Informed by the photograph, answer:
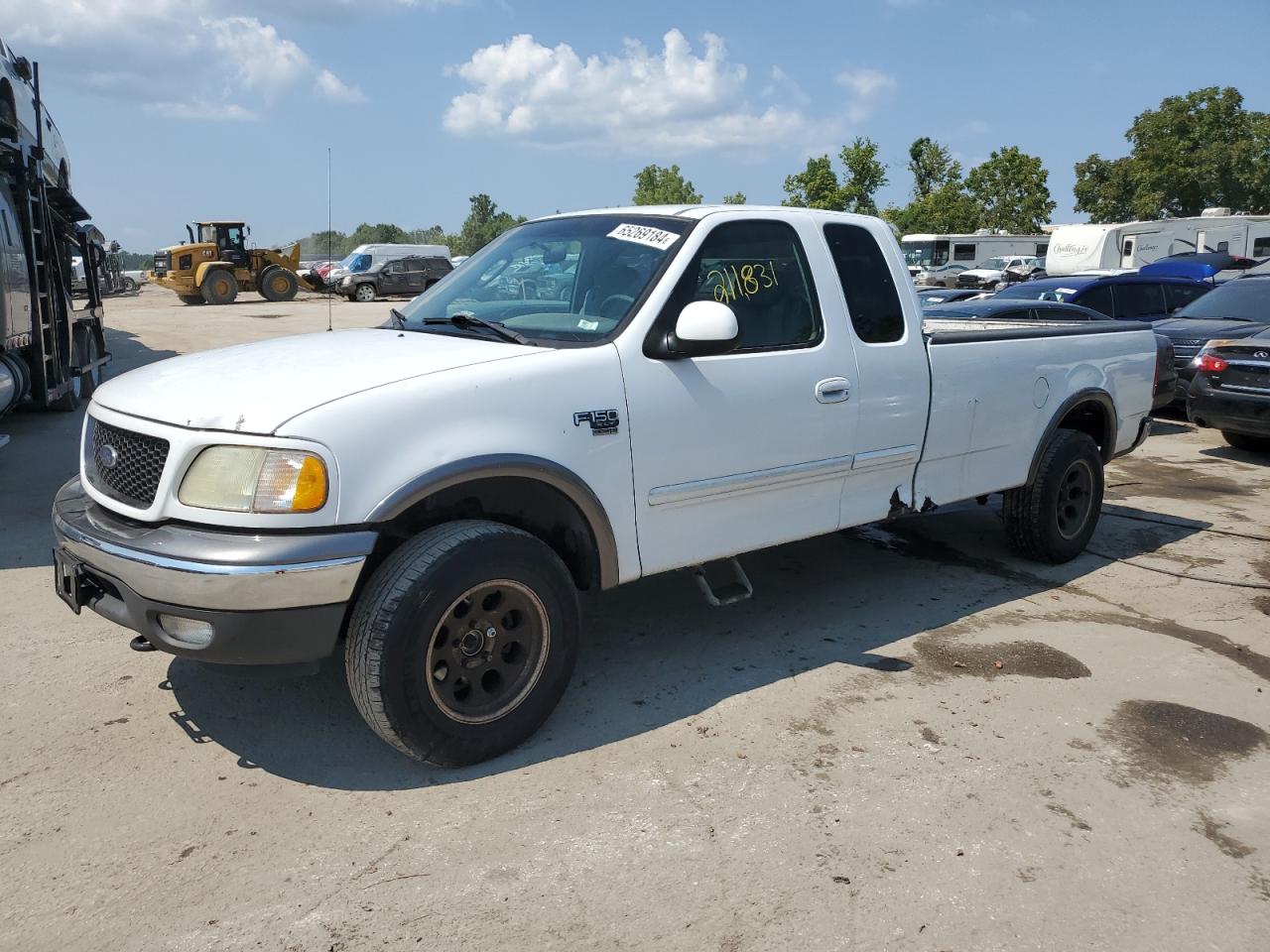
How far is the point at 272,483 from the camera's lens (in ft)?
10.2

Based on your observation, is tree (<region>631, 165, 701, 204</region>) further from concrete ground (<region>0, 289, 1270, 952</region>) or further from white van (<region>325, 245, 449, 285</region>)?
concrete ground (<region>0, 289, 1270, 952</region>)

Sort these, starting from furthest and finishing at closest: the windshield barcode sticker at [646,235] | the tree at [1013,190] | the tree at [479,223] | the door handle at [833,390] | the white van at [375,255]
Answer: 1. the tree at [479,223]
2. the tree at [1013,190]
3. the white van at [375,255]
4. the door handle at [833,390]
5. the windshield barcode sticker at [646,235]

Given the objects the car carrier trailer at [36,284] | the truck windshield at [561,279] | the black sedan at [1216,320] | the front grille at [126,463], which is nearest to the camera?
the front grille at [126,463]

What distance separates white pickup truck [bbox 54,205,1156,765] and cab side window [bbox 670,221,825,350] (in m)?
0.01

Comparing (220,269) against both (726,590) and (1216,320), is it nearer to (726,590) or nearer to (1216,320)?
(1216,320)

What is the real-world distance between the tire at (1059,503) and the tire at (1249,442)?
5.28 m

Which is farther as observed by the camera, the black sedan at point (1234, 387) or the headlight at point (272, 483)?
the black sedan at point (1234, 387)

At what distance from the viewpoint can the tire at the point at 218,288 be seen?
33.6 metres

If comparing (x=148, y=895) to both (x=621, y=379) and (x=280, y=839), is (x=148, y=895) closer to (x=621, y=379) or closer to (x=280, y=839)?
(x=280, y=839)

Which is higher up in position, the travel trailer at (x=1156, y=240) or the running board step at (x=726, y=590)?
the travel trailer at (x=1156, y=240)

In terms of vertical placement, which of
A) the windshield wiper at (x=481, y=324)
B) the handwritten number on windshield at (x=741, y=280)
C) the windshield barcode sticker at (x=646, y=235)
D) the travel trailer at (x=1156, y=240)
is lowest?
the windshield wiper at (x=481, y=324)

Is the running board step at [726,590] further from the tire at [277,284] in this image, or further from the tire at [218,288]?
the tire at [277,284]

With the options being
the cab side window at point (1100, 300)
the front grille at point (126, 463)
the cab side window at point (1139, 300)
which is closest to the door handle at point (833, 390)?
the front grille at point (126, 463)

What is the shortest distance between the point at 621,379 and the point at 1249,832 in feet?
8.39
